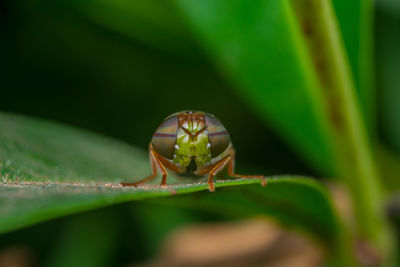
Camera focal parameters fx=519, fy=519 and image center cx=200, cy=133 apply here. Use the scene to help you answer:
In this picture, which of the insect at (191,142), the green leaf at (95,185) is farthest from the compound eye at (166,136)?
the green leaf at (95,185)

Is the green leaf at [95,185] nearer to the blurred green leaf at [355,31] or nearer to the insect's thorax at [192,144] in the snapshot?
the insect's thorax at [192,144]

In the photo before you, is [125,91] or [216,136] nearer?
[216,136]

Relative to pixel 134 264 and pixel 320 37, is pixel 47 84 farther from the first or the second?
pixel 320 37

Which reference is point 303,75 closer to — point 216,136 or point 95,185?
point 216,136

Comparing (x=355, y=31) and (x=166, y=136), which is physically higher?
(x=355, y=31)

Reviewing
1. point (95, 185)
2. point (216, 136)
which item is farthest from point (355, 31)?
point (95, 185)

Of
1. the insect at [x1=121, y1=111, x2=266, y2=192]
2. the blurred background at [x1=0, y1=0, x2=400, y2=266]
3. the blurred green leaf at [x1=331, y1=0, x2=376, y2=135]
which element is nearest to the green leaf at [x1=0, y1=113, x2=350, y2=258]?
the insect at [x1=121, y1=111, x2=266, y2=192]
